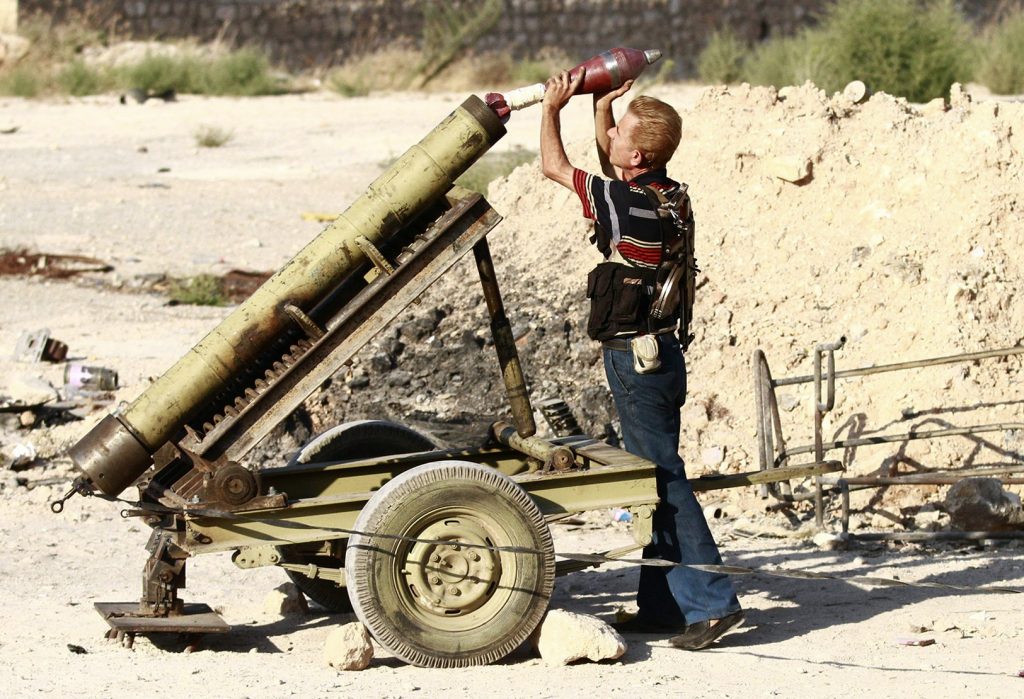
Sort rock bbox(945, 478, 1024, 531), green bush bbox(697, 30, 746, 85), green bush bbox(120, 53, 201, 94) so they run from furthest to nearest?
green bush bbox(697, 30, 746, 85), green bush bbox(120, 53, 201, 94), rock bbox(945, 478, 1024, 531)

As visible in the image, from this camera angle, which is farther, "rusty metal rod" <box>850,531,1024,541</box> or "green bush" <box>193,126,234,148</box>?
"green bush" <box>193,126,234,148</box>

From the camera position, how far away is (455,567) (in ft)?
18.6

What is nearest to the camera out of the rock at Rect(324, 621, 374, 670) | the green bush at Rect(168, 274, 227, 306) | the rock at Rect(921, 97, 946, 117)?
the rock at Rect(324, 621, 374, 670)

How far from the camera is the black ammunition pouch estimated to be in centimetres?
579

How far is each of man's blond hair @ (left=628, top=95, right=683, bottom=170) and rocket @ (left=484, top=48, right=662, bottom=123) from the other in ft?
0.42

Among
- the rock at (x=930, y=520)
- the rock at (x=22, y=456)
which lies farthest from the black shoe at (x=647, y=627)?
the rock at (x=22, y=456)

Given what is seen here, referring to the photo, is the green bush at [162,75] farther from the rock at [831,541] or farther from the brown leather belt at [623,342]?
the brown leather belt at [623,342]

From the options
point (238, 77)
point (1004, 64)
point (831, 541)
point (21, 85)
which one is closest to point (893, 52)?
point (1004, 64)

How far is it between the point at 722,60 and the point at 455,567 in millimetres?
19643

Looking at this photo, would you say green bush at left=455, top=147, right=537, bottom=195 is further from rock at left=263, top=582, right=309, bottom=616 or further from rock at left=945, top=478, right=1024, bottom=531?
rock at left=263, top=582, right=309, bottom=616

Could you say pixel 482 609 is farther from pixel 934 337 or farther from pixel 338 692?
pixel 934 337

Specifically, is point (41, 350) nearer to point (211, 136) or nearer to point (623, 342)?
point (623, 342)

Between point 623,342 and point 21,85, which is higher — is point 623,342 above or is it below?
below

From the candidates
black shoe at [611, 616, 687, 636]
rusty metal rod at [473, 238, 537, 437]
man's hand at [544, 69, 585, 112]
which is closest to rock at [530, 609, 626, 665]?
black shoe at [611, 616, 687, 636]
